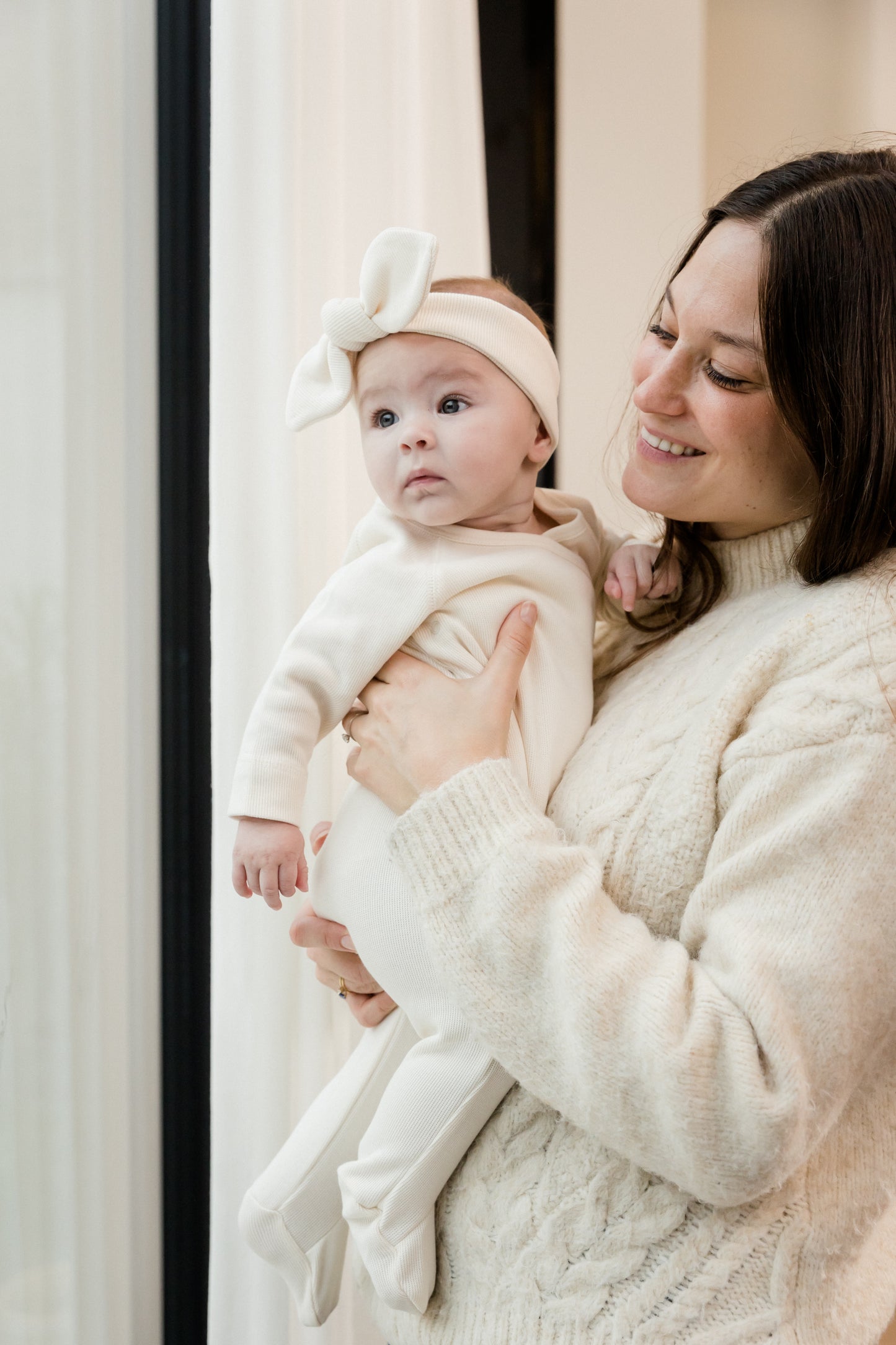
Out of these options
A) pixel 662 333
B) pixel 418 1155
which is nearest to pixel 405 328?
pixel 662 333

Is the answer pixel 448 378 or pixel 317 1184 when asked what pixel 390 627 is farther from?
pixel 317 1184

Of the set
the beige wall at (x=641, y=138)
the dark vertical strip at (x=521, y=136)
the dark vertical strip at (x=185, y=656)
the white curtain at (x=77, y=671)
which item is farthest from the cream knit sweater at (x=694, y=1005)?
the dark vertical strip at (x=521, y=136)

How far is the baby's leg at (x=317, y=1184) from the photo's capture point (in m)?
1.21

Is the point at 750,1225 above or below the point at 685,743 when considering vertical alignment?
below

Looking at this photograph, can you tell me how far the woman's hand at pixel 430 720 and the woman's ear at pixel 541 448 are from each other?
22cm

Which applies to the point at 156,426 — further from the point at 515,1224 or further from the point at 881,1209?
the point at 881,1209

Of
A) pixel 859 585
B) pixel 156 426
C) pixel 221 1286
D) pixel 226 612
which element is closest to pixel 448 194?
pixel 156 426

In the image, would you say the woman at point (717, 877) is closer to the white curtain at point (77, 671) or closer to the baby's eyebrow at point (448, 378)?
the baby's eyebrow at point (448, 378)

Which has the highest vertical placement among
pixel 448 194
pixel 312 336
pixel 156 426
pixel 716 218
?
pixel 448 194

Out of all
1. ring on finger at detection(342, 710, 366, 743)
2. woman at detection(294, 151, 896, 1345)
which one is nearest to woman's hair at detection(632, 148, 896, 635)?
woman at detection(294, 151, 896, 1345)

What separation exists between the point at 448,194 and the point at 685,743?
1.14 metres

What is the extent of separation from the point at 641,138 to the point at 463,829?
189 cm

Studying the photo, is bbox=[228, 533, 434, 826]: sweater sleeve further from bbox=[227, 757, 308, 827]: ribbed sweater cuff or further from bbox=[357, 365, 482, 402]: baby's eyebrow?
bbox=[357, 365, 482, 402]: baby's eyebrow

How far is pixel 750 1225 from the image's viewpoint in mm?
973
